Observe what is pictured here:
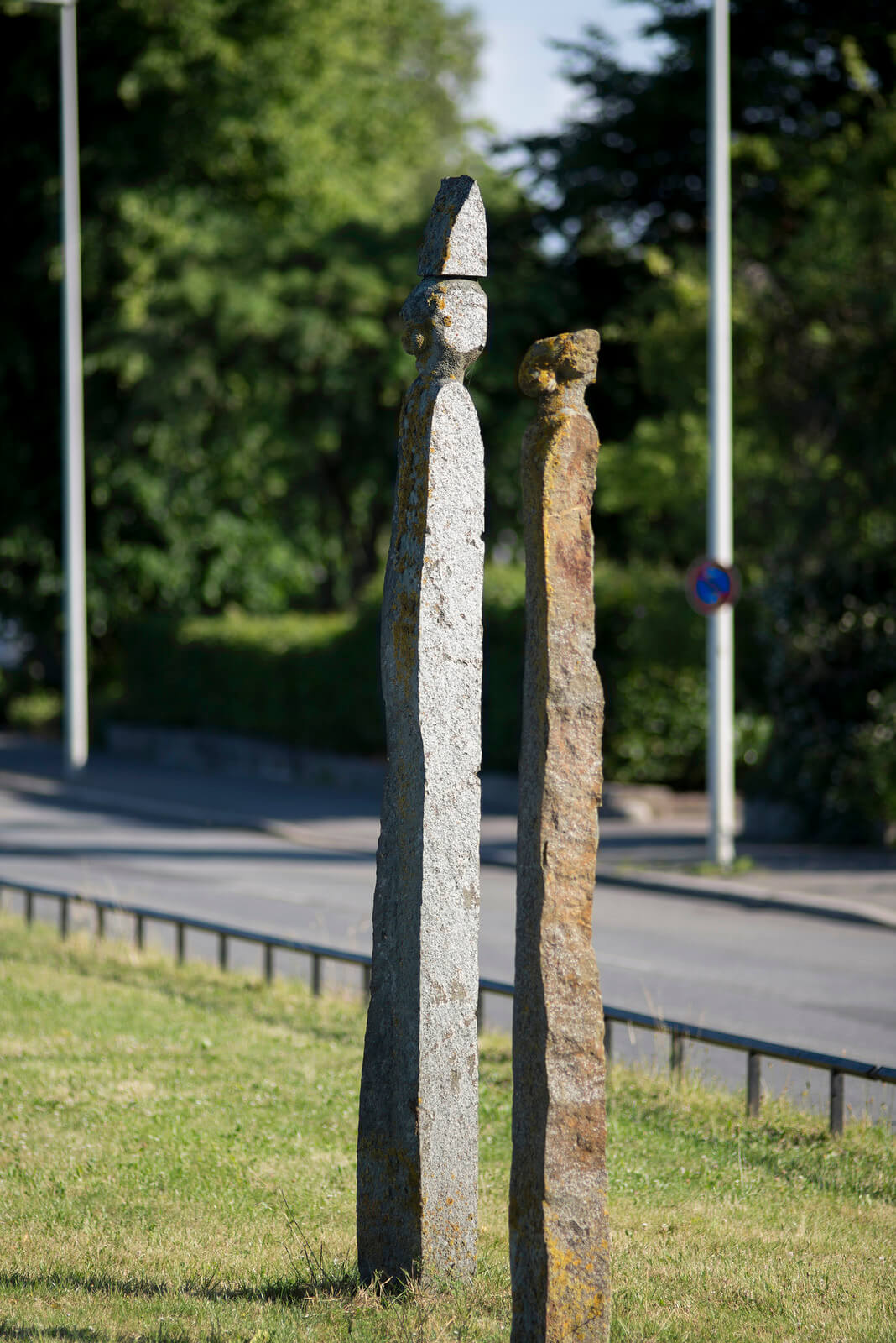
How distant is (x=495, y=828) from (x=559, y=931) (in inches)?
598

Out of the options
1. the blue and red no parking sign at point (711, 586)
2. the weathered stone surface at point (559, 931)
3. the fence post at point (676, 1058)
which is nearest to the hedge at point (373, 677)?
the blue and red no parking sign at point (711, 586)

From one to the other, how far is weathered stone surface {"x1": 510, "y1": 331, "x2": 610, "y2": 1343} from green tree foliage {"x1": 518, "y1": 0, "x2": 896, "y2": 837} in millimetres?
12803

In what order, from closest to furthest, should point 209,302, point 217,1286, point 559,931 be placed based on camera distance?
point 559,931, point 217,1286, point 209,302

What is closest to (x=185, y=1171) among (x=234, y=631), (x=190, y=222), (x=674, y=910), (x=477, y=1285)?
(x=477, y=1285)

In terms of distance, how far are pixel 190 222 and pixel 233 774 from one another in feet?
32.7

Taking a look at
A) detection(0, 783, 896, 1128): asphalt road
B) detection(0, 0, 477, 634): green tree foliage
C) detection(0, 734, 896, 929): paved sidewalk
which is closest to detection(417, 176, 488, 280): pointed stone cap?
detection(0, 783, 896, 1128): asphalt road

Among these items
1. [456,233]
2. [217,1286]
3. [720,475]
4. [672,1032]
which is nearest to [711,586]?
[720,475]

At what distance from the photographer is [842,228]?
1780cm

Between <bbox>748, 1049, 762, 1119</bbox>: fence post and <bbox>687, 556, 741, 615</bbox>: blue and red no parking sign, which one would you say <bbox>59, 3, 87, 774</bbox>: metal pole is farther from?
<bbox>748, 1049, 762, 1119</bbox>: fence post

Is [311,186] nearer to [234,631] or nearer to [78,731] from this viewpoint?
[234,631]

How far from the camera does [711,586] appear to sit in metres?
15.8

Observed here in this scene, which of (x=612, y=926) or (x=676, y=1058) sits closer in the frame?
(x=676, y=1058)

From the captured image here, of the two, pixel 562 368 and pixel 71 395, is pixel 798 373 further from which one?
pixel 562 368

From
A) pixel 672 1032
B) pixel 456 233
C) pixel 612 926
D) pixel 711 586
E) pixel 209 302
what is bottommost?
pixel 612 926
